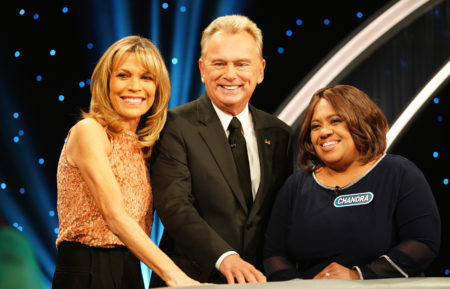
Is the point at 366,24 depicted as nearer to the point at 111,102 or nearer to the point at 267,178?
the point at 267,178

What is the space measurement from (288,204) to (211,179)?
14.2 inches

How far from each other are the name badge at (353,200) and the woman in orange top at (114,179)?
27.7 inches

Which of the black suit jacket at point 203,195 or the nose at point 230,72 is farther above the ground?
the nose at point 230,72

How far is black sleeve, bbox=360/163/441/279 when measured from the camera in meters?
2.07

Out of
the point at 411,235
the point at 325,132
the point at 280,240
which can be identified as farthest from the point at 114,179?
the point at 411,235

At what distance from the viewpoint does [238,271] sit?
7.04ft

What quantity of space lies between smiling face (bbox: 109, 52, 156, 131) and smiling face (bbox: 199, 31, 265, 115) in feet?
1.29

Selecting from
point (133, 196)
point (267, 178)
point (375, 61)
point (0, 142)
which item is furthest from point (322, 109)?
point (0, 142)

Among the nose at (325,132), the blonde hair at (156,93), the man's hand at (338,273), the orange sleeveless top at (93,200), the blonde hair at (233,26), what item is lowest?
→ the man's hand at (338,273)

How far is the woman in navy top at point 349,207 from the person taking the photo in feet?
6.90

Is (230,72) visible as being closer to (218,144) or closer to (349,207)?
(218,144)

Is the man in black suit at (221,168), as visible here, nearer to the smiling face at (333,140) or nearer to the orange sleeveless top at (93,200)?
the orange sleeveless top at (93,200)

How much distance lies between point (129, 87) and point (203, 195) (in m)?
0.58

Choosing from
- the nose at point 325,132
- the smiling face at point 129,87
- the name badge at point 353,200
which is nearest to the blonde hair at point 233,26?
the smiling face at point 129,87
